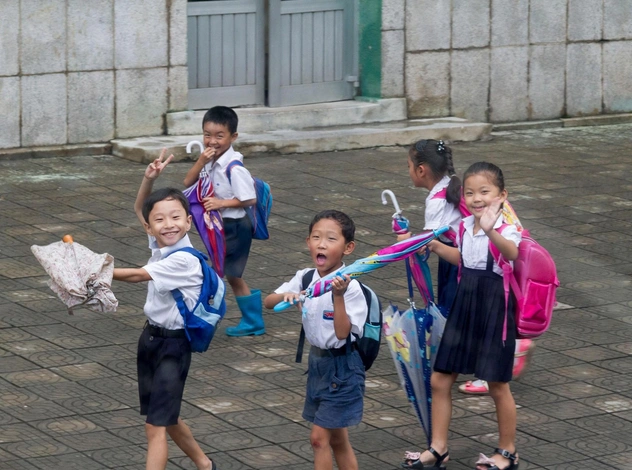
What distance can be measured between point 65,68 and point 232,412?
692 centimetres

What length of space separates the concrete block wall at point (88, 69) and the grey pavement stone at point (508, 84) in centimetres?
370

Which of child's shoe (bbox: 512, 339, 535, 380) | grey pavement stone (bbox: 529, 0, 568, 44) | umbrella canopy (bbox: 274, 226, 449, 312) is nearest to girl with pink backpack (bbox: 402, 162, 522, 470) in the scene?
umbrella canopy (bbox: 274, 226, 449, 312)

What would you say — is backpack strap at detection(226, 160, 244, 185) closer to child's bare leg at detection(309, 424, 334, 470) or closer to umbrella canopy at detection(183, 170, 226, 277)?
umbrella canopy at detection(183, 170, 226, 277)

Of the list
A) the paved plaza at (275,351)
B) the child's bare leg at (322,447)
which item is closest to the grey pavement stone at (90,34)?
the paved plaza at (275,351)

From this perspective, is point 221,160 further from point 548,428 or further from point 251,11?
point 251,11

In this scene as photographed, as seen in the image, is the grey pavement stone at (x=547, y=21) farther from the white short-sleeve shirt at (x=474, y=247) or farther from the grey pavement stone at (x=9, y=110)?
the white short-sleeve shirt at (x=474, y=247)

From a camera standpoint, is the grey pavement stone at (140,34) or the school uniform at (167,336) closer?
the school uniform at (167,336)

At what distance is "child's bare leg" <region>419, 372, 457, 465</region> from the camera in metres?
5.52

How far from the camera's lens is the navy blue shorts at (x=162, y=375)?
5.14 metres

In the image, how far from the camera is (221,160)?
7.29 metres

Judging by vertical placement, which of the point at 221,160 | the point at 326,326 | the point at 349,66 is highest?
the point at 349,66

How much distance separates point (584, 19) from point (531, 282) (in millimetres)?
9832

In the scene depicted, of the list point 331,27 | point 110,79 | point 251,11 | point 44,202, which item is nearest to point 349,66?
point 331,27

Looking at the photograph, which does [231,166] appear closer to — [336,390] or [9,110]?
[336,390]
